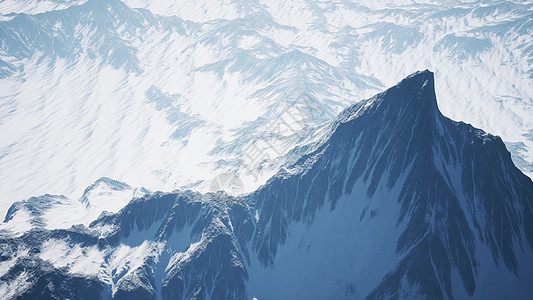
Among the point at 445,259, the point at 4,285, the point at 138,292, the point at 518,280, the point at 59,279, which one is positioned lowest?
the point at 4,285

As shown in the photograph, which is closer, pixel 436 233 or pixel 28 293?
pixel 28 293

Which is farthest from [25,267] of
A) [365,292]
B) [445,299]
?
[445,299]

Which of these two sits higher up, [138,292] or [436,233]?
[436,233]

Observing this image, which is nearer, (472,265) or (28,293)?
(28,293)

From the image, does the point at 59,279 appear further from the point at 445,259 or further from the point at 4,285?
the point at 445,259

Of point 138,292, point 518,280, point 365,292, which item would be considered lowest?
point 138,292

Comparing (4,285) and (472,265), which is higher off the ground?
(472,265)

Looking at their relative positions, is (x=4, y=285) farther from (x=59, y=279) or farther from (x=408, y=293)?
(x=408, y=293)

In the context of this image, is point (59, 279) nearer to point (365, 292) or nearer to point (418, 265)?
point (365, 292)

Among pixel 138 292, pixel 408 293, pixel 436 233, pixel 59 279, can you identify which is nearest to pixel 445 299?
pixel 408 293
